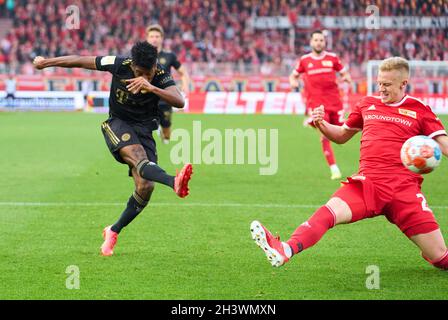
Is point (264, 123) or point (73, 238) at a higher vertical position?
point (73, 238)

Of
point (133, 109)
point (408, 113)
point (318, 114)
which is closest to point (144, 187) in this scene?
point (133, 109)

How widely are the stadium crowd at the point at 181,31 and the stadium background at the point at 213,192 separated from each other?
0.72ft

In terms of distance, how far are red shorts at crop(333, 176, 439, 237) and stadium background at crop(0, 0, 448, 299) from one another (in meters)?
0.52

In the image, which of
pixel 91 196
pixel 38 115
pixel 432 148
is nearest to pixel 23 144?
pixel 91 196

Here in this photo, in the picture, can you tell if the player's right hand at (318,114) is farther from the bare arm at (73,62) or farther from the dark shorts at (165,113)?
the dark shorts at (165,113)

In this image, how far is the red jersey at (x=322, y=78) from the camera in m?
15.5

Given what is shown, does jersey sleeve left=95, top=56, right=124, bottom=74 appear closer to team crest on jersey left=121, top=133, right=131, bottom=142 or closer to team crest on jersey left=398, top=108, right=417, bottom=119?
team crest on jersey left=121, top=133, right=131, bottom=142

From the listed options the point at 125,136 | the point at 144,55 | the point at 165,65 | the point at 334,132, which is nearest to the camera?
the point at 334,132

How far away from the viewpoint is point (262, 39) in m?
42.8

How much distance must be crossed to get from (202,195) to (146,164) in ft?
14.5

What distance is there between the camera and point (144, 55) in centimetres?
789

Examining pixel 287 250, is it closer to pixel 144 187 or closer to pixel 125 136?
pixel 144 187

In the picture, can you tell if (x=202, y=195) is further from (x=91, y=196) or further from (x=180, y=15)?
(x=180, y=15)

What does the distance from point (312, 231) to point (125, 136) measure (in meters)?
2.44
